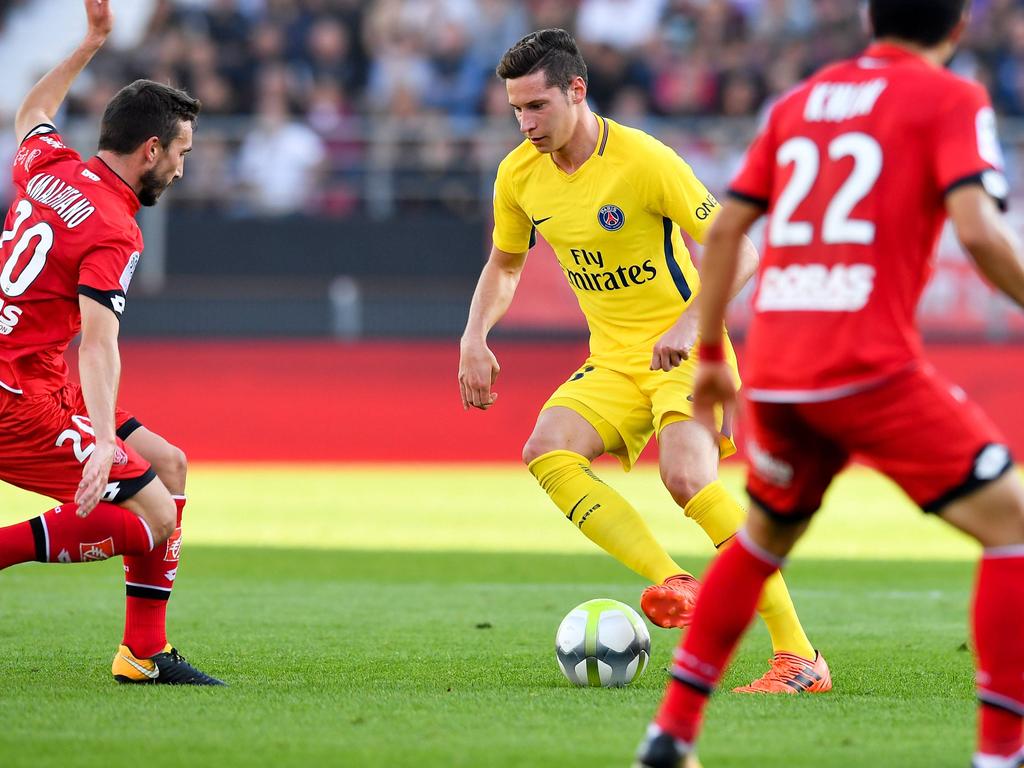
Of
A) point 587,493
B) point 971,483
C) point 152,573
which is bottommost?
point 152,573

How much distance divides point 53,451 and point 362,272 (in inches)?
522

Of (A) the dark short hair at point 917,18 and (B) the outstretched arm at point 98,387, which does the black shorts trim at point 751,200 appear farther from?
(B) the outstretched arm at point 98,387

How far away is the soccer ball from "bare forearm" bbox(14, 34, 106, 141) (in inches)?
109

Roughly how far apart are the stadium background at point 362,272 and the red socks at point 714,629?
44.1 ft

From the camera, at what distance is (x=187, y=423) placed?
60.4ft

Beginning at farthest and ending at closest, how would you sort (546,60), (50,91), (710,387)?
→ (546,60) → (50,91) → (710,387)

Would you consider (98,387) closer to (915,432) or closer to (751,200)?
(751,200)

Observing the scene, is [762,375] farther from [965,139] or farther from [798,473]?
[965,139]

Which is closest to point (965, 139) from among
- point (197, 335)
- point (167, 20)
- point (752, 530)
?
point (752, 530)

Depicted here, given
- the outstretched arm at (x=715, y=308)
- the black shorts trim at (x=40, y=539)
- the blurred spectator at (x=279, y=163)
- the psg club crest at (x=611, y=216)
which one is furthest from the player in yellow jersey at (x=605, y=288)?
the blurred spectator at (x=279, y=163)

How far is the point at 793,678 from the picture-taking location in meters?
5.62

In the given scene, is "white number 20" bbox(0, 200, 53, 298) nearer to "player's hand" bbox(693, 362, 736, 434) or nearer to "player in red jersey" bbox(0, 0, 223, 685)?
"player in red jersey" bbox(0, 0, 223, 685)

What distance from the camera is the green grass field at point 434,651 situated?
14.9ft

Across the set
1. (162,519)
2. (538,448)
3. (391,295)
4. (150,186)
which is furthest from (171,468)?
(391,295)
